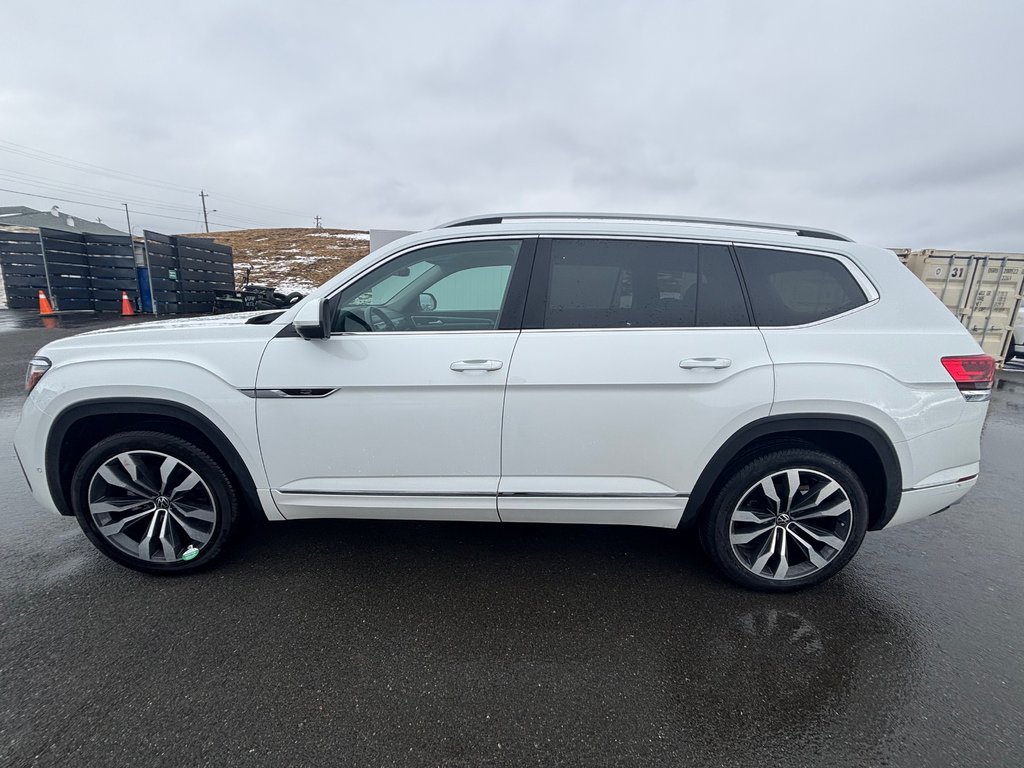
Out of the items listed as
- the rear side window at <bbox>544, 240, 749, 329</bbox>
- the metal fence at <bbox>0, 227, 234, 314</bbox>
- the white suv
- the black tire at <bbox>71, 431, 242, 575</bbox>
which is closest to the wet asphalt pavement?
the black tire at <bbox>71, 431, 242, 575</bbox>

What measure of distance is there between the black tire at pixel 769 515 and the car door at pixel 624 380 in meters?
0.24

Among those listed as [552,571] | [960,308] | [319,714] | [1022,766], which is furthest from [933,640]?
[960,308]

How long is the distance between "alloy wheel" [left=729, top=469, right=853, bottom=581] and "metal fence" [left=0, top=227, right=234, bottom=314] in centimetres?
1788

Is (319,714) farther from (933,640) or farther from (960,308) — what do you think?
(960,308)

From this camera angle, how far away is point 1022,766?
1.70 m

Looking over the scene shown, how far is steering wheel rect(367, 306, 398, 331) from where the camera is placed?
252 centimetres

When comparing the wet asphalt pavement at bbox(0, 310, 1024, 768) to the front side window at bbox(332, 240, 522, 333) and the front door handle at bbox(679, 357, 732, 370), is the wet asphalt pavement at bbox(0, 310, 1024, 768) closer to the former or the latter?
the front door handle at bbox(679, 357, 732, 370)

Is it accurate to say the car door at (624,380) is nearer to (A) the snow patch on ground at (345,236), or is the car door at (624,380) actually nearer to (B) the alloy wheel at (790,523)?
(B) the alloy wheel at (790,523)

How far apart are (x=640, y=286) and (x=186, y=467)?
252 centimetres

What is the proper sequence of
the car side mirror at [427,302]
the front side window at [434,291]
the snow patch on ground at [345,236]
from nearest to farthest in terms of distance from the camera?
the front side window at [434,291] < the car side mirror at [427,302] < the snow patch on ground at [345,236]

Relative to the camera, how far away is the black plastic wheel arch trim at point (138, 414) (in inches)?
94.7

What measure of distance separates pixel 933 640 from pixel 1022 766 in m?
0.65

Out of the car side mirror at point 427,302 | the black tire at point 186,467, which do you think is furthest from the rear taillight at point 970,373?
the black tire at point 186,467

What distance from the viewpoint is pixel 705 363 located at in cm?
230
